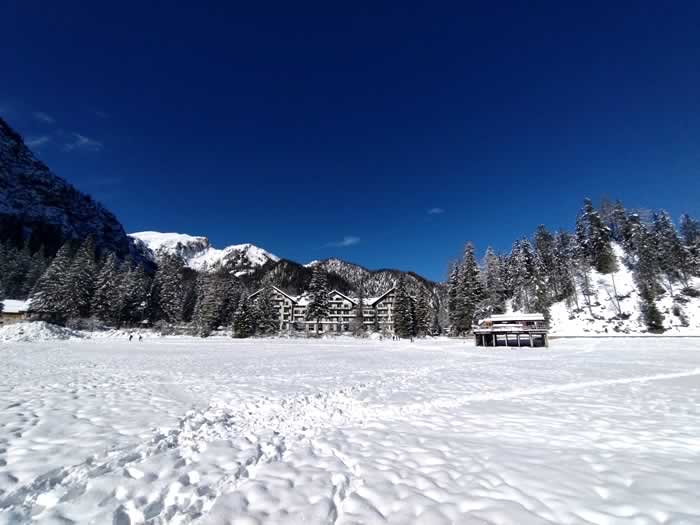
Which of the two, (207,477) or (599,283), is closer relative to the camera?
(207,477)

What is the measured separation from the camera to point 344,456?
18.2 ft

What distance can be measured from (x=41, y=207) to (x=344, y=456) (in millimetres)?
193775

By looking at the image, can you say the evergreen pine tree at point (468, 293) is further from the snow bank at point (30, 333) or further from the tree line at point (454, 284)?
the snow bank at point (30, 333)

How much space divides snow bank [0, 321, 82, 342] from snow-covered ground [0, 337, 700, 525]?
3518cm

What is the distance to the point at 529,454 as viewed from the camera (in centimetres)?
551

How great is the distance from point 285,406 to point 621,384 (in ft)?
45.3

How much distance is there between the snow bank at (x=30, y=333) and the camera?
3497 cm

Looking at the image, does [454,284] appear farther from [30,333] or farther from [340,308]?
[30,333]

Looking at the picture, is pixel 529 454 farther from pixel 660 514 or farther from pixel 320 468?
pixel 320 468

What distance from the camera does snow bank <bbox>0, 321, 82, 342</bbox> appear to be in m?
35.0

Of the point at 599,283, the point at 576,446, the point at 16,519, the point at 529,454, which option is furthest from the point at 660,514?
the point at 599,283

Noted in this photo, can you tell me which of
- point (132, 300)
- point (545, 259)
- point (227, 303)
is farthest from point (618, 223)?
point (132, 300)

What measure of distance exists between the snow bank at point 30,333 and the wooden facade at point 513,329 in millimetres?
56647

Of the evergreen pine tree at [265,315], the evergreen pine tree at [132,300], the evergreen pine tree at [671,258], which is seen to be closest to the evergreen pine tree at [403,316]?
the evergreen pine tree at [265,315]
